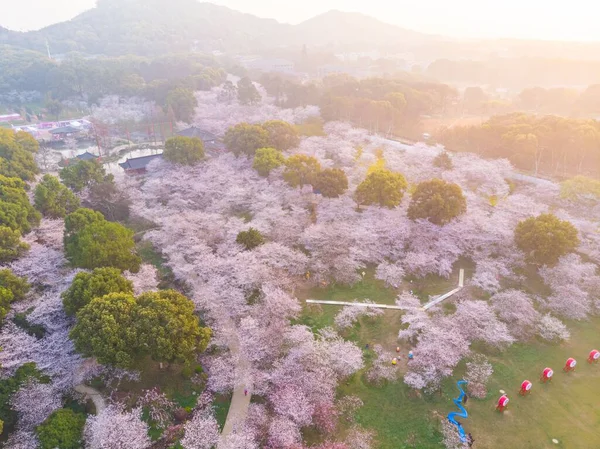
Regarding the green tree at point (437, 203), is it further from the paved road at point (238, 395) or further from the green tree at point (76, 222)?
the green tree at point (76, 222)

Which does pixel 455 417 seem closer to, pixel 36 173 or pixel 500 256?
pixel 500 256

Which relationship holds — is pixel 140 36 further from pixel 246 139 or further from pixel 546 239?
pixel 546 239

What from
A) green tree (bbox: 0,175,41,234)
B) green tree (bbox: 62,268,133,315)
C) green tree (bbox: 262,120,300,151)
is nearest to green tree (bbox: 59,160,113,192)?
green tree (bbox: 0,175,41,234)

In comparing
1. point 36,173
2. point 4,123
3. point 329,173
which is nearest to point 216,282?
point 329,173

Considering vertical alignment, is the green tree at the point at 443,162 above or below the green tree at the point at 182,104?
below

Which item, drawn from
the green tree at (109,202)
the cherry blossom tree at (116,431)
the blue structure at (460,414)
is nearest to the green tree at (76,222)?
the green tree at (109,202)

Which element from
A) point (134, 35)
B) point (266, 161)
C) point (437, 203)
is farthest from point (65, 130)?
point (134, 35)
